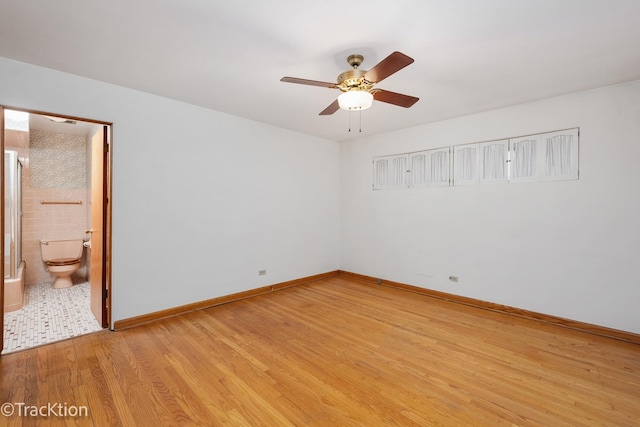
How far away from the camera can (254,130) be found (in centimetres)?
416

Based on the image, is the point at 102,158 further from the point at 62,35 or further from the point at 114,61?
the point at 62,35

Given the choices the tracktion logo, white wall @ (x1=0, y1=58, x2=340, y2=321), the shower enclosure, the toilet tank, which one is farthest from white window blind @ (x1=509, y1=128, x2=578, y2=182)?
the toilet tank

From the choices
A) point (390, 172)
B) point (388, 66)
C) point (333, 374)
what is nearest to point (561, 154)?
point (390, 172)

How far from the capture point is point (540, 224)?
3361 mm

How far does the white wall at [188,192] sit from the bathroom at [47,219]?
361 millimetres

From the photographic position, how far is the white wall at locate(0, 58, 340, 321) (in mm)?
2904

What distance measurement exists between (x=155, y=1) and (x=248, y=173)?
2.47m

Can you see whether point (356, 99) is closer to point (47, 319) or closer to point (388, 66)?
point (388, 66)

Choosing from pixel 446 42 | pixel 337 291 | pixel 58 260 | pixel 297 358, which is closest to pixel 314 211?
pixel 337 291

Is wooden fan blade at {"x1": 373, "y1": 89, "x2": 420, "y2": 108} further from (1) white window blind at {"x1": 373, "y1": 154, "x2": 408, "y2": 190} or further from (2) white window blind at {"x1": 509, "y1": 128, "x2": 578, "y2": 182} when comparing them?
(1) white window blind at {"x1": 373, "y1": 154, "x2": 408, "y2": 190}

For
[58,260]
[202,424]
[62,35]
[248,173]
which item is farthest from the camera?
[58,260]

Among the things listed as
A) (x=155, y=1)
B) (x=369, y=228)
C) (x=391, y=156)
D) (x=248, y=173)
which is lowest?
(x=369, y=228)

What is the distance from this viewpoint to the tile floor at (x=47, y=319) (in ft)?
9.02

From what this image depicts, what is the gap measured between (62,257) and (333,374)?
16.0 feet
